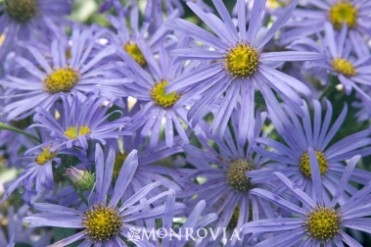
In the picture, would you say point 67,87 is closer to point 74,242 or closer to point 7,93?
point 7,93

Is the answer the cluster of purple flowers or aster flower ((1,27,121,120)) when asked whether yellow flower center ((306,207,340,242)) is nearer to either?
the cluster of purple flowers

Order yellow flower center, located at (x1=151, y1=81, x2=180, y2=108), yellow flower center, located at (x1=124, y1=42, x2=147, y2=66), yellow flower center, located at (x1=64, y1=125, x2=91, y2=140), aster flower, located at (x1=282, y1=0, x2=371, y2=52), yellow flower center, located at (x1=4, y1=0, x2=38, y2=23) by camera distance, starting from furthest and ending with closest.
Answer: yellow flower center, located at (x1=4, y1=0, x2=38, y2=23) < aster flower, located at (x1=282, y1=0, x2=371, y2=52) < yellow flower center, located at (x1=124, y1=42, x2=147, y2=66) < yellow flower center, located at (x1=151, y1=81, x2=180, y2=108) < yellow flower center, located at (x1=64, y1=125, x2=91, y2=140)

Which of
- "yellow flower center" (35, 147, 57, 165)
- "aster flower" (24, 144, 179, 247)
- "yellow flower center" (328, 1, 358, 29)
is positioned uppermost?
"yellow flower center" (328, 1, 358, 29)

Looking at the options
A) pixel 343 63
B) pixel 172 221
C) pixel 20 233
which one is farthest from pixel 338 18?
pixel 20 233

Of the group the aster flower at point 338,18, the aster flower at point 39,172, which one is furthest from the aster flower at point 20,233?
the aster flower at point 338,18

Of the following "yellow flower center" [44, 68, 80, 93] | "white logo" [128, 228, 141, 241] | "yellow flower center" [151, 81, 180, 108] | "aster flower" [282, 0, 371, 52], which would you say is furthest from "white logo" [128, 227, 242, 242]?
"aster flower" [282, 0, 371, 52]

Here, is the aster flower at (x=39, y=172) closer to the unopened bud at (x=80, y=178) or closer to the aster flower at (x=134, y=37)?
the unopened bud at (x=80, y=178)

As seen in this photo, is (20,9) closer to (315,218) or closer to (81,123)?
(81,123)
